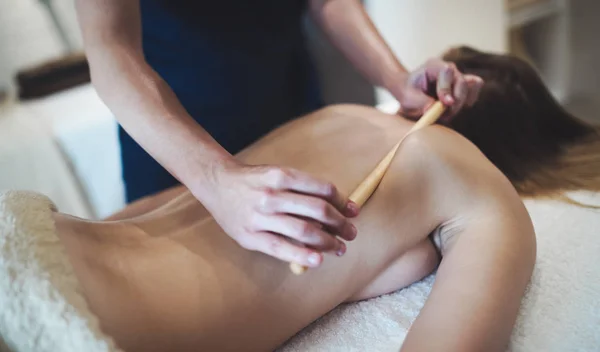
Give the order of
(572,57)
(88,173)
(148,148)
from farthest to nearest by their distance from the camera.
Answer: (572,57) < (88,173) < (148,148)

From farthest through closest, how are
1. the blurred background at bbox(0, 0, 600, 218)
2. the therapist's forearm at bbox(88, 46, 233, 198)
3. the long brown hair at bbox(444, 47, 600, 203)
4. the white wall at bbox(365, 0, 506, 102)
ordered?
the white wall at bbox(365, 0, 506, 102), the blurred background at bbox(0, 0, 600, 218), the long brown hair at bbox(444, 47, 600, 203), the therapist's forearm at bbox(88, 46, 233, 198)

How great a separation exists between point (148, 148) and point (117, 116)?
7 centimetres

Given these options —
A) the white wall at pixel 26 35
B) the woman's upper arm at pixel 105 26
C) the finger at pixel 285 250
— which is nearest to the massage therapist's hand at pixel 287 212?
the finger at pixel 285 250

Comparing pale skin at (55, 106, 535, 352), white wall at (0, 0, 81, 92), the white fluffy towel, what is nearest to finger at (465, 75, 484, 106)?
pale skin at (55, 106, 535, 352)

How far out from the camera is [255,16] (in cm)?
98

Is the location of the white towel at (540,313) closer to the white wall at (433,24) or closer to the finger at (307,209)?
the finger at (307,209)

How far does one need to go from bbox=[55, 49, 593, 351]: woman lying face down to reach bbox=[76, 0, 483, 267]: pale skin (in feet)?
0.11

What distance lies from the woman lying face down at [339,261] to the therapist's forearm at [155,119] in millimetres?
83

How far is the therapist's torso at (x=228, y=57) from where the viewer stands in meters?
0.92

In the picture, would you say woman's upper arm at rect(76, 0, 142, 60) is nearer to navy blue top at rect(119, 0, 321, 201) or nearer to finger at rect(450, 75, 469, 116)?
navy blue top at rect(119, 0, 321, 201)

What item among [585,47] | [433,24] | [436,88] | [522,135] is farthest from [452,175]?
[585,47]

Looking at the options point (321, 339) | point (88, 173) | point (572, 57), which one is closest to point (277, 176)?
point (321, 339)

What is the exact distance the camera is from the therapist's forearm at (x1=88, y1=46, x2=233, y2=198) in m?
0.56

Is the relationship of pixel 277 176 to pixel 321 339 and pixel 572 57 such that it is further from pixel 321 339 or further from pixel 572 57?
pixel 572 57
